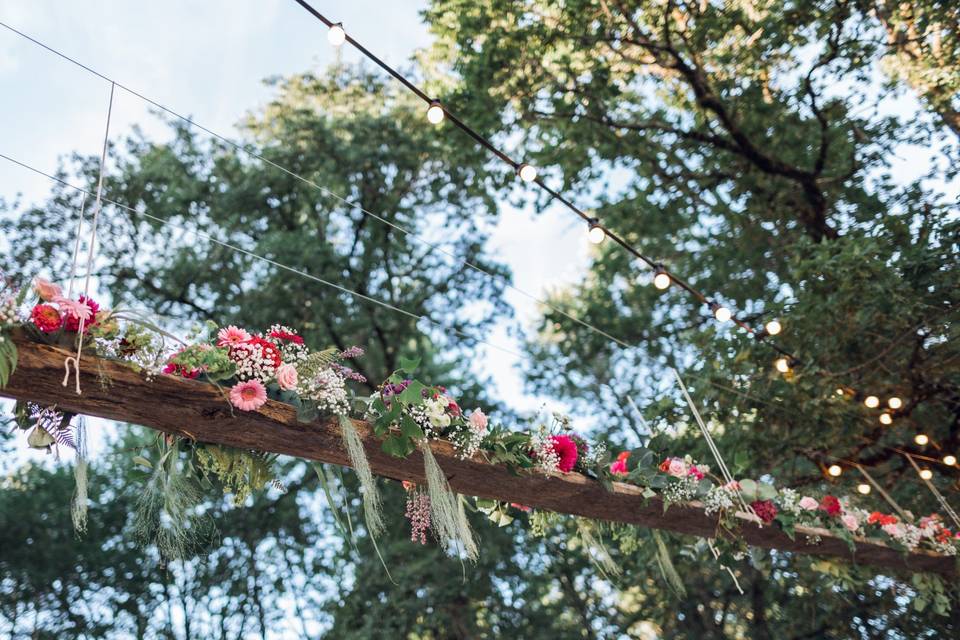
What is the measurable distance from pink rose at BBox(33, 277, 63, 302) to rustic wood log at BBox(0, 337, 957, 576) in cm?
12

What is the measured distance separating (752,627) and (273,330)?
7760 millimetres

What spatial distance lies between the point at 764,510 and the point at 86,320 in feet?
9.98

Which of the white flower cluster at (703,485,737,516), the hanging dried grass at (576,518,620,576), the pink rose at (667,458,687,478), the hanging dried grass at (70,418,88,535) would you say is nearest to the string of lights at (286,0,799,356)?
the pink rose at (667,458,687,478)

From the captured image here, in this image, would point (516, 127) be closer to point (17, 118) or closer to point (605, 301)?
→ point (605, 301)

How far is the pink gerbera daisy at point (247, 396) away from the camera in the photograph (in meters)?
2.14

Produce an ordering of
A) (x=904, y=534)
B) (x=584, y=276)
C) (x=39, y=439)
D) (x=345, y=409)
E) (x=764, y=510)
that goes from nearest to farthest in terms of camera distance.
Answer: (x=39, y=439), (x=345, y=409), (x=764, y=510), (x=904, y=534), (x=584, y=276)

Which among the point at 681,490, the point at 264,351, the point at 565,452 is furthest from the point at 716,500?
the point at 264,351

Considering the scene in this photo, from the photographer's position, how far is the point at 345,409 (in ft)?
7.86

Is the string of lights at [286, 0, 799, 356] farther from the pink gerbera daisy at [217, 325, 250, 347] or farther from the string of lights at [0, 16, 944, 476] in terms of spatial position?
the pink gerbera daisy at [217, 325, 250, 347]

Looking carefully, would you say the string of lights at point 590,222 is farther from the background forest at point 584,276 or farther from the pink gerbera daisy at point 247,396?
the pink gerbera daisy at point 247,396

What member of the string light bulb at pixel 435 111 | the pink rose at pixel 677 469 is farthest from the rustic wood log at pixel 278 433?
the string light bulb at pixel 435 111

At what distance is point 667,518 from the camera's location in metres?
3.47

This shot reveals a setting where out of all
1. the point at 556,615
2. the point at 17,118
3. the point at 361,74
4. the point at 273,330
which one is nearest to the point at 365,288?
the point at 361,74

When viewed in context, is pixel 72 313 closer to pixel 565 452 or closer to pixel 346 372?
pixel 346 372
